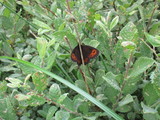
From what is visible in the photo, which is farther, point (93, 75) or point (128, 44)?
point (93, 75)

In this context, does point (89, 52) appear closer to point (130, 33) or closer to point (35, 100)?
point (130, 33)

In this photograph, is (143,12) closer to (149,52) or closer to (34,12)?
(149,52)

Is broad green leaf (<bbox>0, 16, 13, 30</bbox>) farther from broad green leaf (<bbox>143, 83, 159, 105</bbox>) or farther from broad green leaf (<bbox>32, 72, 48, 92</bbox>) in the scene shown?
broad green leaf (<bbox>143, 83, 159, 105</bbox>)

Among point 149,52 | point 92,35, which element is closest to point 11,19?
point 92,35

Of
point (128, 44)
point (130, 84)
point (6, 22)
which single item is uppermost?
point (6, 22)

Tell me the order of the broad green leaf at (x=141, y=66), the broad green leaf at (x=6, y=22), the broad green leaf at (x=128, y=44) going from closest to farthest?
the broad green leaf at (x=128, y=44) < the broad green leaf at (x=141, y=66) < the broad green leaf at (x=6, y=22)

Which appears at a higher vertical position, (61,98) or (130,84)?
(61,98)

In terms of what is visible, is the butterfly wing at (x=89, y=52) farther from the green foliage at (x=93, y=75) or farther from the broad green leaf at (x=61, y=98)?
the broad green leaf at (x=61, y=98)

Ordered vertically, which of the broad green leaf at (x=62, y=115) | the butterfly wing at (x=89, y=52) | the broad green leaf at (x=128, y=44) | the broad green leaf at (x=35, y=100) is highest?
the broad green leaf at (x=128, y=44)

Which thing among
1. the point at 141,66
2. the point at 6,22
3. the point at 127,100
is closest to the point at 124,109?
the point at 127,100

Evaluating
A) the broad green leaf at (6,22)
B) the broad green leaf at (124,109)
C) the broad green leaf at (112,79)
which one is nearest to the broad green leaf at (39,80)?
the broad green leaf at (112,79)

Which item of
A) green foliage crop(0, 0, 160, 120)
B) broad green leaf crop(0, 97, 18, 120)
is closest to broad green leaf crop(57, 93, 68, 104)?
green foliage crop(0, 0, 160, 120)

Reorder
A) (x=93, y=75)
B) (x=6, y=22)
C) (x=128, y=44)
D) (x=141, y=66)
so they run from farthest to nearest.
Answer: (x=6, y=22), (x=93, y=75), (x=141, y=66), (x=128, y=44)
